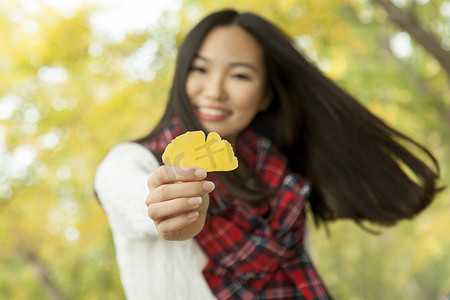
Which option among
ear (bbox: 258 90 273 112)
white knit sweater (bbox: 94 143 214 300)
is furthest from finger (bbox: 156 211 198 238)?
ear (bbox: 258 90 273 112)

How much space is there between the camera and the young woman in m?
1.19

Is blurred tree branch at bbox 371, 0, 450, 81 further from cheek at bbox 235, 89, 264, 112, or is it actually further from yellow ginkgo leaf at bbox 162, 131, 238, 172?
yellow ginkgo leaf at bbox 162, 131, 238, 172

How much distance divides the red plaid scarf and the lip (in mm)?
77

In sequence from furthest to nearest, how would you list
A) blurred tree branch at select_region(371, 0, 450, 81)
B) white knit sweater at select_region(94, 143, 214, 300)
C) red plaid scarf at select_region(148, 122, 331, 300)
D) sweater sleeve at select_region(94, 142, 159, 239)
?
blurred tree branch at select_region(371, 0, 450, 81) < red plaid scarf at select_region(148, 122, 331, 300) < white knit sweater at select_region(94, 143, 214, 300) < sweater sleeve at select_region(94, 142, 159, 239)

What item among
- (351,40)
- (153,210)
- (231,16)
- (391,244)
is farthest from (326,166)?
(391,244)

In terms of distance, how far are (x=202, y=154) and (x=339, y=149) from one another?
112 centimetres

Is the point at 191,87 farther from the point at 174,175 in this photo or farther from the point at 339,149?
the point at 174,175

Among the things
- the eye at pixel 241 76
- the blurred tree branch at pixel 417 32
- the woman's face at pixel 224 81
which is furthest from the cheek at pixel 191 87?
the blurred tree branch at pixel 417 32

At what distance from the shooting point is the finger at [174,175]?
577 millimetres

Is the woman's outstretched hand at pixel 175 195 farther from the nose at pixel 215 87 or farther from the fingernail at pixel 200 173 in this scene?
the nose at pixel 215 87

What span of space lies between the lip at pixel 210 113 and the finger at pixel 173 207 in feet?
2.15

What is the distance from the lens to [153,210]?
0.63m

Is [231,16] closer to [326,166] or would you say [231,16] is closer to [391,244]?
[326,166]

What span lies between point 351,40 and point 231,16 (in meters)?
1.78
